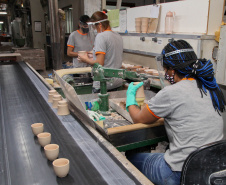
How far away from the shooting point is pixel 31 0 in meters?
7.57

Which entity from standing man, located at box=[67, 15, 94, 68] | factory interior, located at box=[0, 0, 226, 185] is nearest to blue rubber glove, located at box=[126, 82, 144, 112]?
factory interior, located at box=[0, 0, 226, 185]

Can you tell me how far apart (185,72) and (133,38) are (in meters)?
2.59

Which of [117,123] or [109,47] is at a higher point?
[109,47]

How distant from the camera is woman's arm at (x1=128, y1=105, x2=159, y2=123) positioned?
1320 mm

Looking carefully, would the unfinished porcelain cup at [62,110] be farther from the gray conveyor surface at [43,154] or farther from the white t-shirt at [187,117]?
the white t-shirt at [187,117]

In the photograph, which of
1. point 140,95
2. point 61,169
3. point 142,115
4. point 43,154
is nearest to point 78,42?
point 140,95

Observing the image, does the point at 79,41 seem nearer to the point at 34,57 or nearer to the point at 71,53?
the point at 71,53

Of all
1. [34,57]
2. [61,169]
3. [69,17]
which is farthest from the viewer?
[69,17]

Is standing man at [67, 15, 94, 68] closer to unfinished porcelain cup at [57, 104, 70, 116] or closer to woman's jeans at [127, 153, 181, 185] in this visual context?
unfinished porcelain cup at [57, 104, 70, 116]

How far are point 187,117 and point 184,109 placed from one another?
48mm

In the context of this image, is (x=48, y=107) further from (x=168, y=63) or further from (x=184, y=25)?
(x=184, y=25)

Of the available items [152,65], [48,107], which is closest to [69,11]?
[152,65]

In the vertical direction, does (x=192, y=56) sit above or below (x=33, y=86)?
above

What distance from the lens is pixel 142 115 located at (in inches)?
53.1
